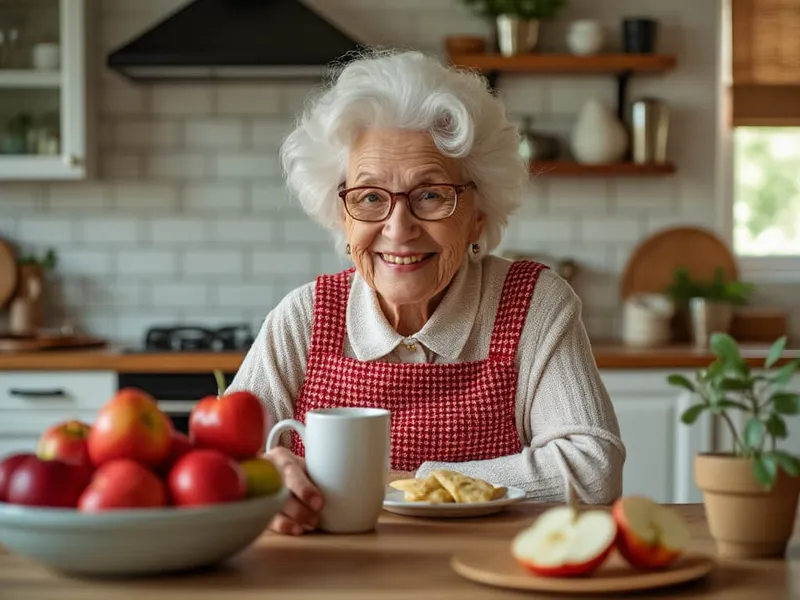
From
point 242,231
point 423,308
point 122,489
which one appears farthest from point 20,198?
point 122,489

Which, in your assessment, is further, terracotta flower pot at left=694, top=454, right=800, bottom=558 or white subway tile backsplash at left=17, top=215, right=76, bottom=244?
white subway tile backsplash at left=17, top=215, right=76, bottom=244

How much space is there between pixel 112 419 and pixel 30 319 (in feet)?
Result: 10.2

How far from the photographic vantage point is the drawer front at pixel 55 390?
3596 mm

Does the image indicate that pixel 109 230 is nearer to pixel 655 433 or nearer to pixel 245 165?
pixel 245 165

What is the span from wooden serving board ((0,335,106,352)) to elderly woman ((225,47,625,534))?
1727 mm

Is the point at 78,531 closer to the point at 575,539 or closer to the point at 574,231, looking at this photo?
the point at 575,539

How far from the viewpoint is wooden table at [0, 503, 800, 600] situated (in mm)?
1176

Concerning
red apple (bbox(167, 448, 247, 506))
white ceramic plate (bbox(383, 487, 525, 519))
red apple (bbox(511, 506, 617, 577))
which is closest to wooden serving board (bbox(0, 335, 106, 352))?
white ceramic plate (bbox(383, 487, 525, 519))

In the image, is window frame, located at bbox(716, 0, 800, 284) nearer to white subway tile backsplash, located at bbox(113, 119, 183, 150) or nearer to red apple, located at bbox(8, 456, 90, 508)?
white subway tile backsplash, located at bbox(113, 119, 183, 150)

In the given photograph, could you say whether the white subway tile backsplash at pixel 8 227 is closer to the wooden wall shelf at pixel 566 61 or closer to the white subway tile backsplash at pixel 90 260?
the white subway tile backsplash at pixel 90 260

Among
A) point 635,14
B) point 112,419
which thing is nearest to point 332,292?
point 112,419

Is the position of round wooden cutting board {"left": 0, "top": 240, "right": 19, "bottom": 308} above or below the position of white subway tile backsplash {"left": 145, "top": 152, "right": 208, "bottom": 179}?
below

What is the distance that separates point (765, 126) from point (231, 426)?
3.42 meters

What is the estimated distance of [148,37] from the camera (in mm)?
3816
